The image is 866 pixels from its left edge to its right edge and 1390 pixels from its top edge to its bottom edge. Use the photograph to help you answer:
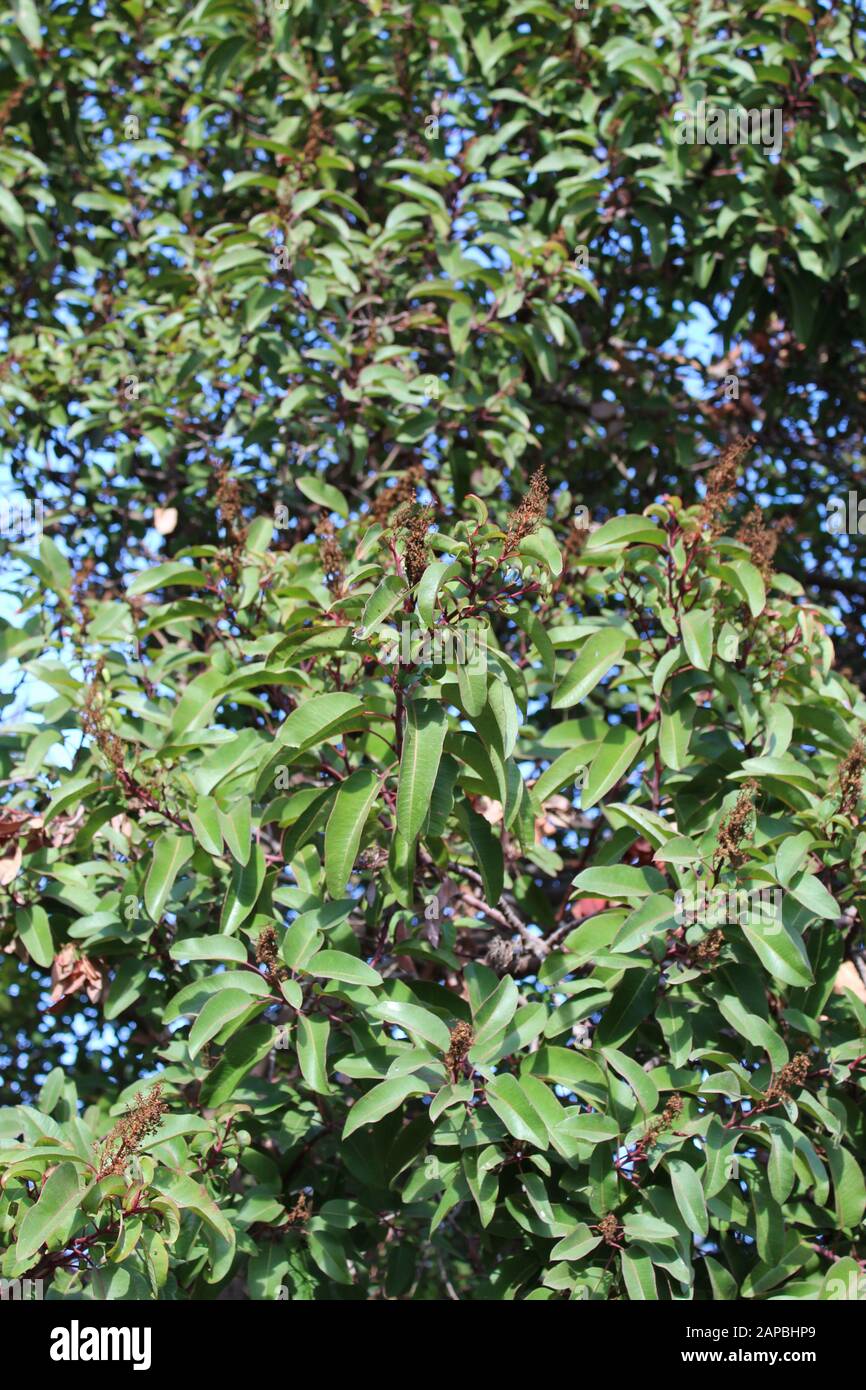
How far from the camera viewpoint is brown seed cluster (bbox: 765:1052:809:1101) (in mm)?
2113

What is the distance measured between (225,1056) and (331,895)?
→ 1.14 feet

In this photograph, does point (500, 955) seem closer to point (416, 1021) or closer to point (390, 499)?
point (416, 1021)

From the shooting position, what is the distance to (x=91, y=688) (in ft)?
8.67

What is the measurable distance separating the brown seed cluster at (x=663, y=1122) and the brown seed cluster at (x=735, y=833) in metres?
0.37

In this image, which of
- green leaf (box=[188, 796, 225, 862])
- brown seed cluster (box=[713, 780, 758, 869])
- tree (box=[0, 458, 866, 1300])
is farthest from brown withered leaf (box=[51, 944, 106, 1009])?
brown seed cluster (box=[713, 780, 758, 869])

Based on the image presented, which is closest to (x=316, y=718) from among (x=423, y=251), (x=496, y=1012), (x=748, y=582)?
(x=496, y=1012)

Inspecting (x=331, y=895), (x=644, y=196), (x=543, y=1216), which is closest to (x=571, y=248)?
(x=644, y=196)

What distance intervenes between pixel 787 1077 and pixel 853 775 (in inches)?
19.1

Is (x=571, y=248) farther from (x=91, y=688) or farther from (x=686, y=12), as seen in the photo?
(x=91, y=688)

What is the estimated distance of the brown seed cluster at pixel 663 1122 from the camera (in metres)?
2.10

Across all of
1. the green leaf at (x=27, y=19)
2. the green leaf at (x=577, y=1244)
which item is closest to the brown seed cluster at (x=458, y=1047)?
the green leaf at (x=577, y=1244)

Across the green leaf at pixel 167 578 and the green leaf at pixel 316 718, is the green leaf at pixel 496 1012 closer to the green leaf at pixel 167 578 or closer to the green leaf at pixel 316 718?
the green leaf at pixel 316 718

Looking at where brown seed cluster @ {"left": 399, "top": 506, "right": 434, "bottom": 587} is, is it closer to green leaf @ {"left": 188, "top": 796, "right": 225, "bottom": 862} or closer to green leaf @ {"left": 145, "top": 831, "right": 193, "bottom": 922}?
green leaf @ {"left": 188, "top": 796, "right": 225, "bottom": 862}
